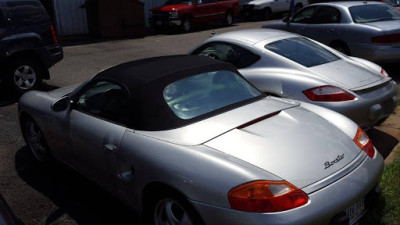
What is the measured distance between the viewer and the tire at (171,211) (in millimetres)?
2719

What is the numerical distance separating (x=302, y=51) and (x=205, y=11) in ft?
42.6

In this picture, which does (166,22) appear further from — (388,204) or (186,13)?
(388,204)

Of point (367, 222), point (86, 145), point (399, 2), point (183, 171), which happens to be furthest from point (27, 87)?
point (399, 2)

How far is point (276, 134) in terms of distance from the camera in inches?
121

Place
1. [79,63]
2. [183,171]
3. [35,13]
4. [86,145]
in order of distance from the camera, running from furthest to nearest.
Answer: [79,63]
[35,13]
[86,145]
[183,171]

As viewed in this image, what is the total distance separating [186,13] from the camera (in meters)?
17.2

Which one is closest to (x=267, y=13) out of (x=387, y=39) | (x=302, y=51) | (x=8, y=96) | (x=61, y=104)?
(x=387, y=39)

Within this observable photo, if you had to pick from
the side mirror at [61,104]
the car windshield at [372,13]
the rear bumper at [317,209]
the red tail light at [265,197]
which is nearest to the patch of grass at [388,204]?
the rear bumper at [317,209]

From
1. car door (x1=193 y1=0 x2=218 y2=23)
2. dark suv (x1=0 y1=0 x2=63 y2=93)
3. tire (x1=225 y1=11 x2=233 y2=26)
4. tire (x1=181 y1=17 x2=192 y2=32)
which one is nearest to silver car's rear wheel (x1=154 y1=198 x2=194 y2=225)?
dark suv (x1=0 y1=0 x2=63 y2=93)

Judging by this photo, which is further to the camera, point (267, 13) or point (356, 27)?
point (267, 13)

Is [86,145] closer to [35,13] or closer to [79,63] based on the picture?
[35,13]

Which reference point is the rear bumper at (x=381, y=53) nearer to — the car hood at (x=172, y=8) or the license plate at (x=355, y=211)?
the license plate at (x=355, y=211)

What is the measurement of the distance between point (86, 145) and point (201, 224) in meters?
1.50

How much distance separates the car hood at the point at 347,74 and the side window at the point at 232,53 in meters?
0.84
